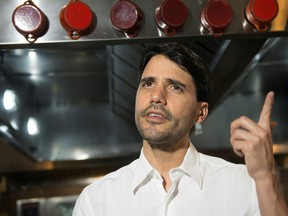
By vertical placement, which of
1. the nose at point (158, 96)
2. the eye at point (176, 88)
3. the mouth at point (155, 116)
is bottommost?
the mouth at point (155, 116)

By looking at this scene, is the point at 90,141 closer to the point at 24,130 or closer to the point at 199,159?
the point at 24,130

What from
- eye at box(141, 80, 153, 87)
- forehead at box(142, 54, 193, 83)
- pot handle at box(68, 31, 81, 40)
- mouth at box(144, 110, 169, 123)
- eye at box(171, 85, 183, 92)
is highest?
pot handle at box(68, 31, 81, 40)

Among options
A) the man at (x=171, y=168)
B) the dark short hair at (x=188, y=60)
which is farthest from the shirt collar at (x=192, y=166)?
the dark short hair at (x=188, y=60)

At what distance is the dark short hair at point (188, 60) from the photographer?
1.17 meters

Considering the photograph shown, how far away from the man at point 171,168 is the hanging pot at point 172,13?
13 centimetres

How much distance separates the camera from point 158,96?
3.51 feet

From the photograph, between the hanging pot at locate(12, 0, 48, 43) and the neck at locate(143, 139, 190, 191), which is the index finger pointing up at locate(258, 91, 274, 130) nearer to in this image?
the neck at locate(143, 139, 190, 191)

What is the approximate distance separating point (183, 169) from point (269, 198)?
1.03 feet

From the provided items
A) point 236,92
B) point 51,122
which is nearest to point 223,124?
point 236,92

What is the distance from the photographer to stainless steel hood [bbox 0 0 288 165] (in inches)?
42.5

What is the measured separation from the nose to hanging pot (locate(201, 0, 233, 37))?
21 centimetres

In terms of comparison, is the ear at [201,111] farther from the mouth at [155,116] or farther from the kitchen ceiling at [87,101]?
the kitchen ceiling at [87,101]

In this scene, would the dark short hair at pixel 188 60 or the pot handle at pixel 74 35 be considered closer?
the pot handle at pixel 74 35

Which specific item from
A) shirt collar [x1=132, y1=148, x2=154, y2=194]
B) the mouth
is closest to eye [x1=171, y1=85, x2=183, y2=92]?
the mouth
